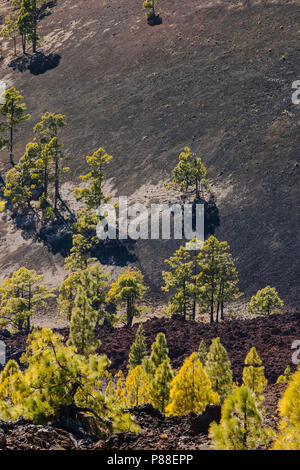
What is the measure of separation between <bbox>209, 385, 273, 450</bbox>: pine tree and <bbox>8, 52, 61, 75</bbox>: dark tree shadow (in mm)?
125138

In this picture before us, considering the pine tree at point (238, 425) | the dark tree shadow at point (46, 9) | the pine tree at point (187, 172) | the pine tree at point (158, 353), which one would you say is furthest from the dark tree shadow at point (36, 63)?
the pine tree at point (238, 425)

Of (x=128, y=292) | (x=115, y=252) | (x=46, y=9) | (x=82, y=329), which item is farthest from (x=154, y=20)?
(x=82, y=329)

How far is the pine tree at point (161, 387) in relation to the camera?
79.3 feet

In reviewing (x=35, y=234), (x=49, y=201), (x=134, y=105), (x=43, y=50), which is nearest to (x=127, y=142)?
(x=134, y=105)

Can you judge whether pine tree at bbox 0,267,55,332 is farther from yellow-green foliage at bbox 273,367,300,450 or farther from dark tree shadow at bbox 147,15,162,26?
dark tree shadow at bbox 147,15,162,26

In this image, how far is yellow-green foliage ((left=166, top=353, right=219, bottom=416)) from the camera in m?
22.2

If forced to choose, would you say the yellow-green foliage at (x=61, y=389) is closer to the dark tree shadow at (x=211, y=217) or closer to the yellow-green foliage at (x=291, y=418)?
the yellow-green foliage at (x=291, y=418)

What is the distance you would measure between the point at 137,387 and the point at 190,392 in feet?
27.6

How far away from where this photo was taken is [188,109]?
9938cm

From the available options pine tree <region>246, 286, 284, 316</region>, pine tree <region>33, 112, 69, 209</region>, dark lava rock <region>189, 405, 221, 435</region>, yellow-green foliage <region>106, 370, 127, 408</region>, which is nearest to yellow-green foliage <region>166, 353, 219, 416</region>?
dark lava rock <region>189, 405, 221, 435</region>

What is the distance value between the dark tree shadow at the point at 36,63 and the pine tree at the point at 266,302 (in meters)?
93.7

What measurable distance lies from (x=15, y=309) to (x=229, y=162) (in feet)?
149

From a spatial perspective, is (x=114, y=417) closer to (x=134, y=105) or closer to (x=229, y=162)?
(x=229, y=162)
